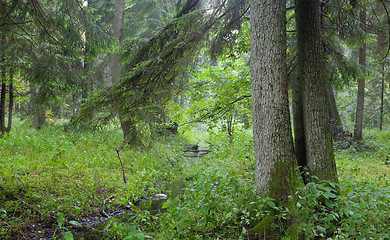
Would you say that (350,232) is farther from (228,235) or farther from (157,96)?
(157,96)

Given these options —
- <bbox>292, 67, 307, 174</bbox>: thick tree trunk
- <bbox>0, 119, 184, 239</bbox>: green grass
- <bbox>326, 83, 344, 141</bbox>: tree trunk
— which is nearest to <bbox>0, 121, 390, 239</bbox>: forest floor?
<bbox>0, 119, 184, 239</bbox>: green grass

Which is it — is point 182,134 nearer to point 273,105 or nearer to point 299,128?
point 299,128

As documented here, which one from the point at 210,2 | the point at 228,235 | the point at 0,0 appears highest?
the point at 210,2

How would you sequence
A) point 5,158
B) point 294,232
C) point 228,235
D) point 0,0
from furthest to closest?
point 5,158
point 0,0
point 228,235
point 294,232

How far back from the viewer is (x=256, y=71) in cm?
385

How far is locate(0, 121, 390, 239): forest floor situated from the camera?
3229 mm

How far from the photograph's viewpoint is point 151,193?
6.75 meters

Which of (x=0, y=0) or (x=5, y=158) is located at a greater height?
(x=0, y=0)

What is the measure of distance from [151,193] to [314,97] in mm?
4727

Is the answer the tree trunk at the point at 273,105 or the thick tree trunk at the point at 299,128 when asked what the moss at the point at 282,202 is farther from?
the thick tree trunk at the point at 299,128

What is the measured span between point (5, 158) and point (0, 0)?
4.04 m

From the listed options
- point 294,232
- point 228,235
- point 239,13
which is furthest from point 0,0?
point 294,232

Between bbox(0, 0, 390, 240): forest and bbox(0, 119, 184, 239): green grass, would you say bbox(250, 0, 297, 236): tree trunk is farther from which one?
bbox(0, 119, 184, 239): green grass

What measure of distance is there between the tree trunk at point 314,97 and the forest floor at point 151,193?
18.6 inches
